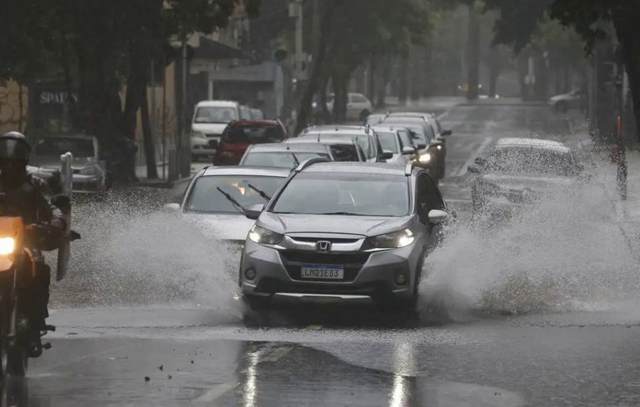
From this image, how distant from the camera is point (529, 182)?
29203 millimetres

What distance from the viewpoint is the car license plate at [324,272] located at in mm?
16328

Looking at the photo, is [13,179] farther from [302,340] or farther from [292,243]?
[292,243]

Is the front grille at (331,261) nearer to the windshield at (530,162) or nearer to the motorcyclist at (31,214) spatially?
the motorcyclist at (31,214)

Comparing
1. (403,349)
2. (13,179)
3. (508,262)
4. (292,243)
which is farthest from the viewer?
(508,262)

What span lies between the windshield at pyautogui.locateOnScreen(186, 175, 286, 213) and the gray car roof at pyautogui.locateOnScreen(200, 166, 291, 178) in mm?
69

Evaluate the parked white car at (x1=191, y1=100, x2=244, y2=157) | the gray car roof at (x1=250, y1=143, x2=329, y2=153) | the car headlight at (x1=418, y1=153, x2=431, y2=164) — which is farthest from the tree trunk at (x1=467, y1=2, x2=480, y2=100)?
the gray car roof at (x1=250, y1=143, x2=329, y2=153)

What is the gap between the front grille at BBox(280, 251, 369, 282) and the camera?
16375 millimetres

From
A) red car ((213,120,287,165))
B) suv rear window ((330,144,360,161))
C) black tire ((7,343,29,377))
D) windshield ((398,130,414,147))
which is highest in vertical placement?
black tire ((7,343,29,377))

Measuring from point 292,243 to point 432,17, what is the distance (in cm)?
8728

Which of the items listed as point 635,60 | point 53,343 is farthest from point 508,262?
point 53,343

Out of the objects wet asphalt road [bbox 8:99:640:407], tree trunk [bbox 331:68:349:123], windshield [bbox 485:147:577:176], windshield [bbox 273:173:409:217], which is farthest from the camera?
tree trunk [bbox 331:68:349:123]

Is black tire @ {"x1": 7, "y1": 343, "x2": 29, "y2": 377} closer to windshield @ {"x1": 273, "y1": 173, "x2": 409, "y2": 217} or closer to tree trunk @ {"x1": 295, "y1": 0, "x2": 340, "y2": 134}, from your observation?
windshield @ {"x1": 273, "y1": 173, "x2": 409, "y2": 217}

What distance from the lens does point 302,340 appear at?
14766 mm

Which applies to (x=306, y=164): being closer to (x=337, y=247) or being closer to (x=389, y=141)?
(x=337, y=247)
